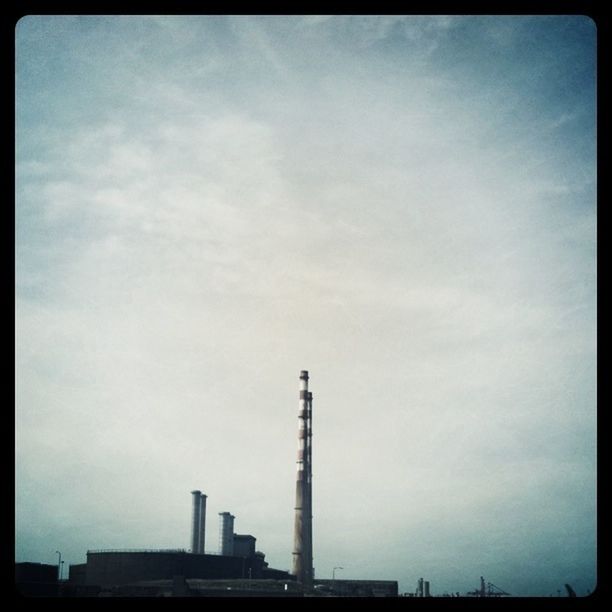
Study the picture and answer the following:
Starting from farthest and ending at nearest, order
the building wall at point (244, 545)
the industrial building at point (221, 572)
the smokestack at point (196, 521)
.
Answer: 1. the building wall at point (244, 545)
2. the smokestack at point (196, 521)
3. the industrial building at point (221, 572)

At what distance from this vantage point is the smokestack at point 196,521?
39000 millimetres

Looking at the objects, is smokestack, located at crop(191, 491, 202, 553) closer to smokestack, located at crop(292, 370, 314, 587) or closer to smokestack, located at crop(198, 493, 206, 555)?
smokestack, located at crop(198, 493, 206, 555)

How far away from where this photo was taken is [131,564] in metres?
33.8

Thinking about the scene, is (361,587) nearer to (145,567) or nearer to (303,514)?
(303,514)

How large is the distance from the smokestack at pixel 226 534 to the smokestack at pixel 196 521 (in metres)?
1.27

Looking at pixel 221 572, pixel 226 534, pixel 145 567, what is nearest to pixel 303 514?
pixel 221 572

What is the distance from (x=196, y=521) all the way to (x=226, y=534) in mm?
1893

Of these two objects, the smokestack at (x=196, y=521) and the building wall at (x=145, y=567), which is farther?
the smokestack at (x=196, y=521)

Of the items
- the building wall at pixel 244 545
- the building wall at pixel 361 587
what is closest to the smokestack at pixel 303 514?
the building wall at pixel 361 587

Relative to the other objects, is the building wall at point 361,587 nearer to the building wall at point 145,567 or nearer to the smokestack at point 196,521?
the building wall at point 145,567

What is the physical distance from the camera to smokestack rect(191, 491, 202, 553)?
128ft

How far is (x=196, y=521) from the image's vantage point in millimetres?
39125
